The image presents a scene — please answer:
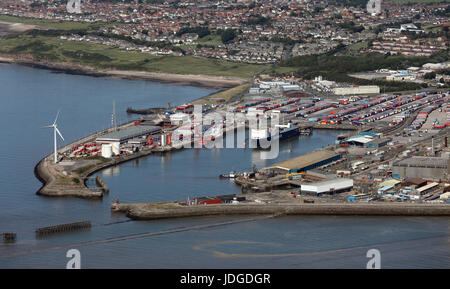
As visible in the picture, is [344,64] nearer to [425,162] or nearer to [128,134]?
[128,134]

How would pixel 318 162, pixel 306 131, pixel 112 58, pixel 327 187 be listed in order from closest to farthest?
pixel 327 187 → pixel 318 162 → pixel 306 131 → pixel 112 58

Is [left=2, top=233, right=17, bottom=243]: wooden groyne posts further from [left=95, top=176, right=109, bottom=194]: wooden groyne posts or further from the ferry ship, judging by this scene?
the ferry ship

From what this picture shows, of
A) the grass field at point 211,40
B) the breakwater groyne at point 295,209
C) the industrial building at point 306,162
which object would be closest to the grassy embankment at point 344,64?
the grass field at point 211,40

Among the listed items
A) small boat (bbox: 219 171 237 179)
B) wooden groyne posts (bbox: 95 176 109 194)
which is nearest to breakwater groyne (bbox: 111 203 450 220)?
wooden groyne posts (bbox: 95 176 109 194)

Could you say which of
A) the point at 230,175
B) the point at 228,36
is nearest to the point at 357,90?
the point at 230,175

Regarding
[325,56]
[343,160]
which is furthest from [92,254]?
[325,56]

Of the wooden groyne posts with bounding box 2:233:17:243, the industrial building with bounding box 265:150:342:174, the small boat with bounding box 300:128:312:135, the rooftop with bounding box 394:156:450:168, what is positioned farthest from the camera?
the small boat with bounding box 300:128:312:135

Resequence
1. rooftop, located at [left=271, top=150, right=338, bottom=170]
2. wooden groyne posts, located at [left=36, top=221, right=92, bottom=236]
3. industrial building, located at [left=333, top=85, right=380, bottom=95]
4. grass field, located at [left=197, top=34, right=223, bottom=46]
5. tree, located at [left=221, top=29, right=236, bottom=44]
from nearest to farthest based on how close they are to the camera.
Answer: wooden groyne posts, located at [left=36, top=221, right=92, bottom=236]
rooftop, located at [left=271, top=150, right=338, bottom=170]
industrial building, located at [left=333, top=85, right=380, bottom=95]
grass field, located at [left=197, top=34, right=223, bottom=46]
tree, located at [left=221, top=29, right=236, bottom=44]

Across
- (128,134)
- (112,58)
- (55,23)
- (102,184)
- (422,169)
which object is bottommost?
(102,184)
